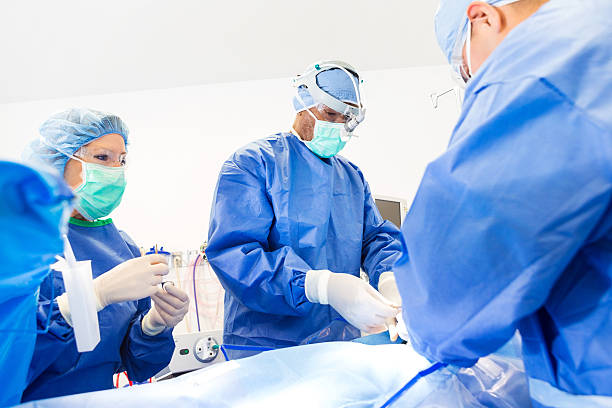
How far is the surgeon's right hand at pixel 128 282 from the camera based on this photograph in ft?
3.47

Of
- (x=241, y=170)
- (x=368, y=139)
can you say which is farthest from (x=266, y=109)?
(x=241, y=170)

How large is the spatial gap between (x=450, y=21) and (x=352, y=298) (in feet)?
2.45

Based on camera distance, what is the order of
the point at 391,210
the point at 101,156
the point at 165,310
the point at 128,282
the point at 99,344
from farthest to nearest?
the point at 391,210, the point at 101,156, the point at 165,310, the point at 99,344, the point at 128,282

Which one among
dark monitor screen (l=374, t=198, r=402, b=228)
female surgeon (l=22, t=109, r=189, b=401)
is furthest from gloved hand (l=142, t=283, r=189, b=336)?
dark monitor screen (l=374, t=198, r=402, b=228)

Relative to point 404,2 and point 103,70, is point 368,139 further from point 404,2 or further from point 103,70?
point 103,70

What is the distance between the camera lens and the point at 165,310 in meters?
1.29

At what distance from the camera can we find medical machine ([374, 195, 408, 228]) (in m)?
2.58

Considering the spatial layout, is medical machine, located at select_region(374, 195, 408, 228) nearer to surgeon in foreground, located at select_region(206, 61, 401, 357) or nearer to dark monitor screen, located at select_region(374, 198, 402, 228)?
dark monitor screen, located at select_region(374, 198, 402, 228)

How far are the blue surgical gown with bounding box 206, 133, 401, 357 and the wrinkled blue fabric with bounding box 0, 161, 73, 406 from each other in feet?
2.11

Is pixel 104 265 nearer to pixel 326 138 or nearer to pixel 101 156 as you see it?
pixel 101 156

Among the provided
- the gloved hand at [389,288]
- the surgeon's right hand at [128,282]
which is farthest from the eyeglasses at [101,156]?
the gloved hand at [389,288]

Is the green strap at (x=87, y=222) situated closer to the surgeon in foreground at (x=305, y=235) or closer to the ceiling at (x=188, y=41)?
the surgeon in foreground at (x=305, y=235)

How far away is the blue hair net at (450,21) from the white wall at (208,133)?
7.26 feet

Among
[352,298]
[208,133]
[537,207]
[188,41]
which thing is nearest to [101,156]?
[352,298]
